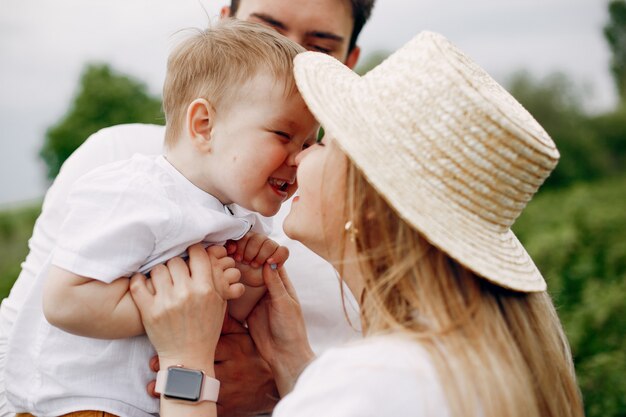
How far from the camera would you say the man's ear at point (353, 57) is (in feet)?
12.8

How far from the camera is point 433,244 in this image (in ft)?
6.07

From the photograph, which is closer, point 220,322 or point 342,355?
point 342,355

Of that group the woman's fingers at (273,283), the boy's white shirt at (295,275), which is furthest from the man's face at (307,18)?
the woman's fingers at (273,283)

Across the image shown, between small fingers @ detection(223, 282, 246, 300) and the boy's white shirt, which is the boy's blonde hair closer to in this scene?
small fingers @ detection(223, 282, 246, 300)

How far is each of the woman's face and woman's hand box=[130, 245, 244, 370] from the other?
12.9 inches

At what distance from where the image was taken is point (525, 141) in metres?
1.90

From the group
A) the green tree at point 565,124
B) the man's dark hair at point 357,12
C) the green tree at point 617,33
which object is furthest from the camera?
the green tree at point 617,33

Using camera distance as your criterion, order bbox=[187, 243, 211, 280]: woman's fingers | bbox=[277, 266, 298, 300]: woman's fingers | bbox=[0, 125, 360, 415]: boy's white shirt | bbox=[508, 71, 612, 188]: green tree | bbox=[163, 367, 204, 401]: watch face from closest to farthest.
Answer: bbox=[163, 367, 204, 401]: watch face
bbox=[187, 243, 211, 280]: woman's fingers
bbox=[277, 266, 298, 300]: woman's fingers
bbox=[0, 125, 360, 415]: boy's white shirt
bbox=[508, 71, 612, 188]: green tree

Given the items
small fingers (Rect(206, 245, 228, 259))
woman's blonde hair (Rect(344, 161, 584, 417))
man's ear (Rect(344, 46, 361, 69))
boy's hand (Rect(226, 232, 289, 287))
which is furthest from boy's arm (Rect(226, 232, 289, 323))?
man's ear (Rect(344, 46, 361, 69))

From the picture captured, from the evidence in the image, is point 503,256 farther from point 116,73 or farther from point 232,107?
point 116,73

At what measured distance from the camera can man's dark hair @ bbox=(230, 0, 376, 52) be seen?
3.60m

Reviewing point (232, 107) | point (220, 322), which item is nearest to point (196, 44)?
point (232, 107)

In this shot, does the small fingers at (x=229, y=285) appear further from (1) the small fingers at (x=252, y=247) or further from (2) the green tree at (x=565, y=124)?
(2) the green tree at (x=565, y=124)

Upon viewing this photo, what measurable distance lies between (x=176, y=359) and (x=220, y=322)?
193mm
